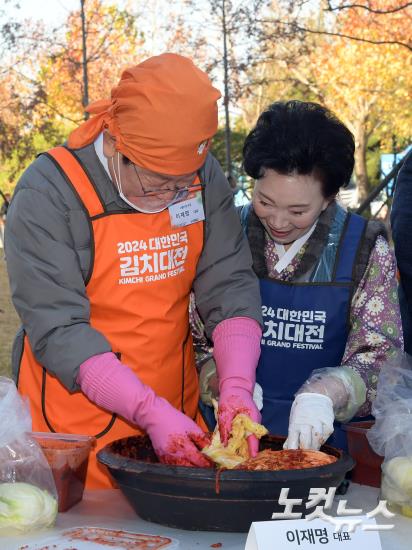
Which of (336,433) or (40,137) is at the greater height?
(40,137)

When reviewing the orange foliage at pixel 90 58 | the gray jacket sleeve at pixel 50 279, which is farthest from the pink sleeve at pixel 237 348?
the orange foliage at pixel 90 58

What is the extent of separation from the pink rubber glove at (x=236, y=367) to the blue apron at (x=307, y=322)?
132mm

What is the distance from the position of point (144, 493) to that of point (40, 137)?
33.8 ft

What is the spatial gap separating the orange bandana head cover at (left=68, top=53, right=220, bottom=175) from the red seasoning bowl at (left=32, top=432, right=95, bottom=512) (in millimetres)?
659

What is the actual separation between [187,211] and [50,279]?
443mm

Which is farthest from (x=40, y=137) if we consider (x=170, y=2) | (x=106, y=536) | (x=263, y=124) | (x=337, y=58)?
(x=106, y=536)

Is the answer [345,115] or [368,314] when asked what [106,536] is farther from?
[345,115]

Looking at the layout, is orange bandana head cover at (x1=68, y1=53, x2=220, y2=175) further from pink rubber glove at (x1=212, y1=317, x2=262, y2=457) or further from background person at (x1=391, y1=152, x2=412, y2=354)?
background person at (x1=391, y1=152, x2=412, y2=354)

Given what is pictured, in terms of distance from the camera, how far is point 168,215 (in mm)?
2027

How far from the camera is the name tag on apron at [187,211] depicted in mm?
2029

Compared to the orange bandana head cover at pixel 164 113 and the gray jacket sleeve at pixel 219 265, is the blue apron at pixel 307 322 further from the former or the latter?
the orange bandana head cover at pixel 164 113

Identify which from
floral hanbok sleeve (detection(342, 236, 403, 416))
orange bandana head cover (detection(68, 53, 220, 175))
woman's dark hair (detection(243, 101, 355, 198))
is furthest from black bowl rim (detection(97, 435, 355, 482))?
woman's dark hair (detection(243, 101, 355, 198))

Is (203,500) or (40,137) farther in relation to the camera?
(40,137)

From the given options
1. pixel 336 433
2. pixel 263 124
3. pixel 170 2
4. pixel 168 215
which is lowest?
pixel 336 433
